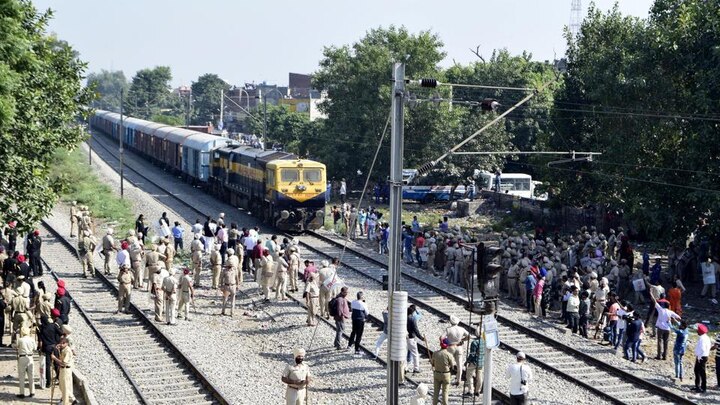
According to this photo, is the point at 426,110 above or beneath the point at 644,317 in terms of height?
above

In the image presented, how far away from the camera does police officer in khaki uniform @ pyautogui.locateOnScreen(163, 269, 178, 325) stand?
71.9 ft

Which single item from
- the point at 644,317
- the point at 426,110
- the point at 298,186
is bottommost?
the point at 644,317

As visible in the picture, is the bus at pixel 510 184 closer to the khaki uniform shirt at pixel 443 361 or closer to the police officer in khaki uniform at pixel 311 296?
the police officer in khaki uniform at pixel 311 296

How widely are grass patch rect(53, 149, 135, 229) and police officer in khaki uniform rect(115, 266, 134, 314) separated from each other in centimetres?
878

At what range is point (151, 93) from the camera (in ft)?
495

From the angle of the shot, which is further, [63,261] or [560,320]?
[63,261]

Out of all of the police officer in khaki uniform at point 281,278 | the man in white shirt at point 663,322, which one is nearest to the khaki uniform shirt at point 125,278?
the police officer in khaki uniform at point 281,278

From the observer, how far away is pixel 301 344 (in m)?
21.1

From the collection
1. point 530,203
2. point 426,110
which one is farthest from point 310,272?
point 426,110

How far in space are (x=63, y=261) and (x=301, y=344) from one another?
12.3 meters

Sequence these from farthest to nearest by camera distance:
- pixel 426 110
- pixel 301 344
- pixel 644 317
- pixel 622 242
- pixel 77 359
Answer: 1. pixel 426 110
2. pixel 622 242
3. pixel 644 317
4. pixel 301 344
5. pixel 77 359

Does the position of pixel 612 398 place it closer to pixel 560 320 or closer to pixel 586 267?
pixel 560 320

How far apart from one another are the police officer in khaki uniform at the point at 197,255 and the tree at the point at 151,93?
404ft

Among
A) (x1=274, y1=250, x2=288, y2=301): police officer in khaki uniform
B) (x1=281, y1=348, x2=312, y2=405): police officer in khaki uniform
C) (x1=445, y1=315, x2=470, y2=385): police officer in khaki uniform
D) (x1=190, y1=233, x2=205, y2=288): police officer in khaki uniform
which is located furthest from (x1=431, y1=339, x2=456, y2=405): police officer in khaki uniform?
(x1=190, y1=233, x2=205, y2=288): police officer in khaki uniform
